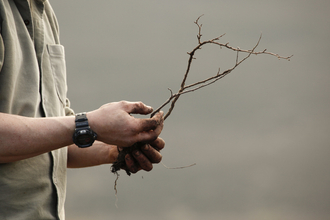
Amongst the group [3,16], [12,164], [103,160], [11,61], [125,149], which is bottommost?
[103,160]

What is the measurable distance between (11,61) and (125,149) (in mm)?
740

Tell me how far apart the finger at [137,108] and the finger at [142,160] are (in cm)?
29

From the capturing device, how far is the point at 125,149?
67.7 inches

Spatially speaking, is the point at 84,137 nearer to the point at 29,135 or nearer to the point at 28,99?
the point at 29,135

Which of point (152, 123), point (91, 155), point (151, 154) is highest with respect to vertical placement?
point (152, 123)

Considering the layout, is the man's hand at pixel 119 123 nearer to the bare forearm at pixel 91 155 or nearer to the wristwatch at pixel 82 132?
the wristwatch at pixel 82 132

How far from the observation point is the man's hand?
48.5 inches

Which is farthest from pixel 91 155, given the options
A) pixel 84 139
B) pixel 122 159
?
pixel 84 139

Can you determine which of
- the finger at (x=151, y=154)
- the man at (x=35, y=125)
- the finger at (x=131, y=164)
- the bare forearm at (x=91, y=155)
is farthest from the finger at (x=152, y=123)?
the bare forearm at (x=91, y=155)

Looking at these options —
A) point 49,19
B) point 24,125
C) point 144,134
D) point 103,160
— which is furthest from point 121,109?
point 49,19

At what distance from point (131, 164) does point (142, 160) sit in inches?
3.0

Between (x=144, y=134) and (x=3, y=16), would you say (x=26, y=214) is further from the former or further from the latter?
(x=3, y=16)

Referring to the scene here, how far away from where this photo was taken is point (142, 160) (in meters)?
1.66

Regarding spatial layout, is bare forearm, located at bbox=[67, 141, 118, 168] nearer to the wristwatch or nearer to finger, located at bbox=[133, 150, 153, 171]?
finger, located at bbox=[133, 150, 153, 171]
